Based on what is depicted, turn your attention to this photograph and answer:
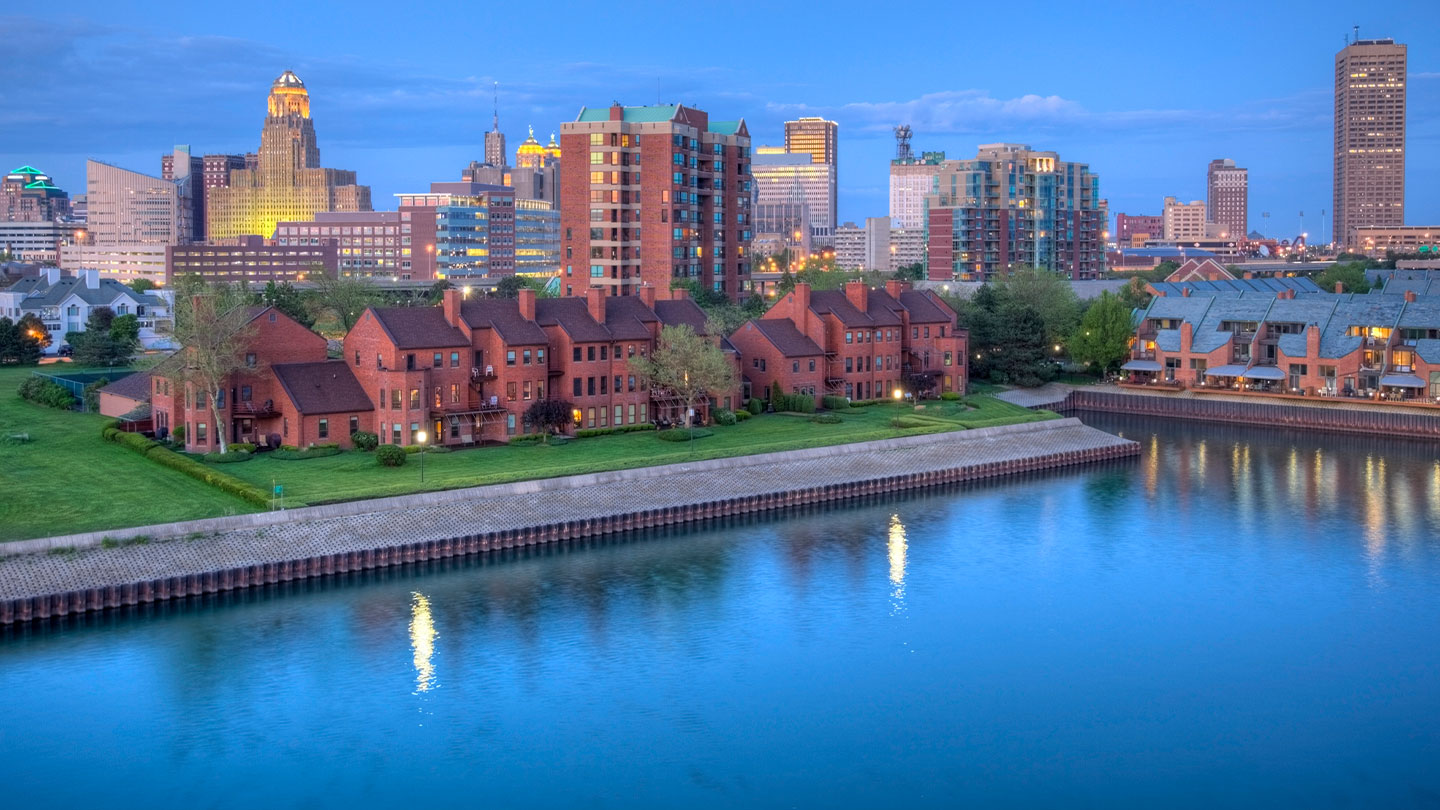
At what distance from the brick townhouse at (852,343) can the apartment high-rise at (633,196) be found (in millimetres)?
34554

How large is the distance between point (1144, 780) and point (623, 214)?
10209 centimetres

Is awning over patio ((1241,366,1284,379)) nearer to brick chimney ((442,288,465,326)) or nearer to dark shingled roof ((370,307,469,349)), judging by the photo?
brick chimney ((442,288,465,326))

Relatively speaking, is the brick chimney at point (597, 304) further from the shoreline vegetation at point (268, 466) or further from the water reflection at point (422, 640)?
the water reflection at point (422, 640)

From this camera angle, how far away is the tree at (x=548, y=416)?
255ft

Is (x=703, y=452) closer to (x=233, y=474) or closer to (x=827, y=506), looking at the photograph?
(x=827, y=506)

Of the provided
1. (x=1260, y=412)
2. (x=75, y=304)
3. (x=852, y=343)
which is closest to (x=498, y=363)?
(x=852, y=343)

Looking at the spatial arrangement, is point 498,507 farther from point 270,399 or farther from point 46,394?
point 46,394

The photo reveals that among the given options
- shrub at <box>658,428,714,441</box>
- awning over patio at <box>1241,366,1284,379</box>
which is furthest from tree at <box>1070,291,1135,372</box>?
shrub at <box>658,428,714,441</box>

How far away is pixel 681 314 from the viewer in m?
90.2

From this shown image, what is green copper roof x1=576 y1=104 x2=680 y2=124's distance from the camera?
133125 millimetres

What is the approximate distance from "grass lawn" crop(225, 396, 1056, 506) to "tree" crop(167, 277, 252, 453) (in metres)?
4.44

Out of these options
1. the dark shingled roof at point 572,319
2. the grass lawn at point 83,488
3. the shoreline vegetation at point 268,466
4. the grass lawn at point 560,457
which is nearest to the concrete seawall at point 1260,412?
the grass lawn at point 560,457

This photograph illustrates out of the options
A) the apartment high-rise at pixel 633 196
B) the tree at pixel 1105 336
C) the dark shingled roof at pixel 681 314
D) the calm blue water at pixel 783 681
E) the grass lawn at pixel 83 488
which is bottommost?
the calm blue water at pixel 783 681

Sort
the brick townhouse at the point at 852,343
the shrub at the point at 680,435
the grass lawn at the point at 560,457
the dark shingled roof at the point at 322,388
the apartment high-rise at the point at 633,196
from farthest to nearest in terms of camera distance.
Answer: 1. the apartment high-rise at the point at 633,196
2. the brick townhouse at the point at 852,343
3. the shrub at the point at 680,435
4. the dark shingled roof at the point at 322,388
5. the grass lawn at the point at 560,457
